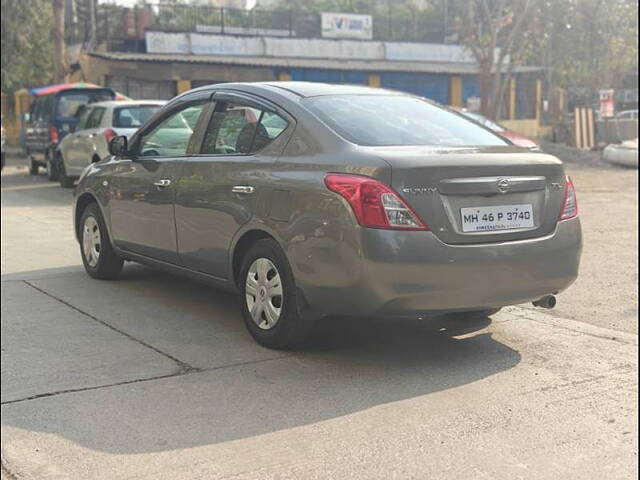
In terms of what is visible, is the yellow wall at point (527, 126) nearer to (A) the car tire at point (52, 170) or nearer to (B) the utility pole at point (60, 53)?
(B) the utility pole at point (60, 53)

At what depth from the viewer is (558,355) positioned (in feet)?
16.9

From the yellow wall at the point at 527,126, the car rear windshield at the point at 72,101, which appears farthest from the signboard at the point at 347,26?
the car rear windshield at the point at 72,101

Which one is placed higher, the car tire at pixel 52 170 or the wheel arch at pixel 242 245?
the wheel arch at pixel 242 245

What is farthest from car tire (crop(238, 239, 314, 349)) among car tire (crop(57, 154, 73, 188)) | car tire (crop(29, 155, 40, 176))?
car tire (crop(29, 155, 40, 176))

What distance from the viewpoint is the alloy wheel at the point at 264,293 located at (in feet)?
16.7

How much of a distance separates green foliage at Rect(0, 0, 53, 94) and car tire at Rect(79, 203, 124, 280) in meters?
30.9

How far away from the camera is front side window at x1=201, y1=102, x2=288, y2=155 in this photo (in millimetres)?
5414

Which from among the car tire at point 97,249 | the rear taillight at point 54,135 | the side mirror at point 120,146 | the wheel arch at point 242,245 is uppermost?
the side mirror at point 120,146

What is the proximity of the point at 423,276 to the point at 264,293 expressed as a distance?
1.09 metres

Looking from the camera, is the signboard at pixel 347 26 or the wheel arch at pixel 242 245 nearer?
the wheel arch at pixel 242 245

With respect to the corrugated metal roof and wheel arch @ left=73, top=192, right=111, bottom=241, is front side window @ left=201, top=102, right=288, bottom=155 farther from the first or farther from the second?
the corrugated metal roof

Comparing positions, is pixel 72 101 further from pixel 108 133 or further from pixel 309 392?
pixel 309 392

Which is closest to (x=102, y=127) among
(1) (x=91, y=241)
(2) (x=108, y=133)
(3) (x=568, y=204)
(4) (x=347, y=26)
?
(2) (x=108, y=133)

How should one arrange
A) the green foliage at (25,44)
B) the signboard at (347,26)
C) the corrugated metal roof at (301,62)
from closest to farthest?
the corrugated metal roof at (301,62), the signboard at (347,26), the green foliage at (25,44)
